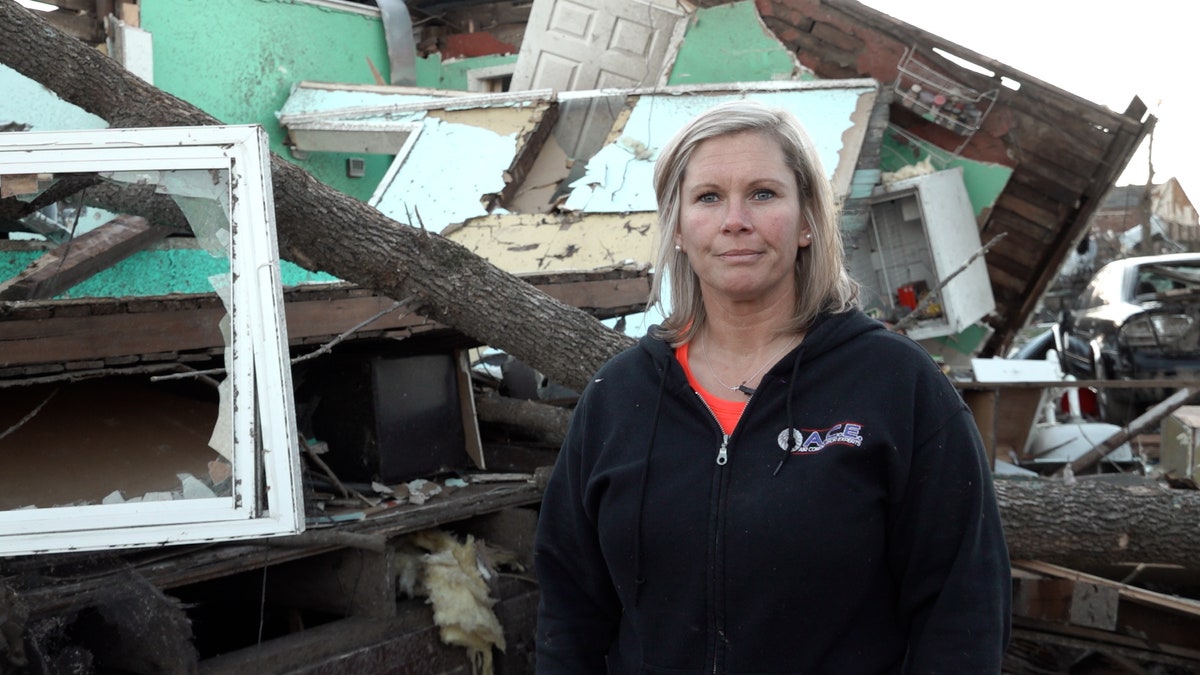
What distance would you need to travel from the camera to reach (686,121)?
26.1ft

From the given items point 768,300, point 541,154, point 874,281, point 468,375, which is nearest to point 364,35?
point 541,154

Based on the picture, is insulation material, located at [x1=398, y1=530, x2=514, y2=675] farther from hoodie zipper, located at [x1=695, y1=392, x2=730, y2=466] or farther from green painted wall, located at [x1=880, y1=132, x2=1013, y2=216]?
green painted wall, located at [x1=880, y1=132, x2=1013, y2=216]

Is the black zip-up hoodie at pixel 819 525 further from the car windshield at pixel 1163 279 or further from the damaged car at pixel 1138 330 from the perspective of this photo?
the car windshield at pixel 1163 279

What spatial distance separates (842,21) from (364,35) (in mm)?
5168

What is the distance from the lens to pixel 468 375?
4969 millimetres

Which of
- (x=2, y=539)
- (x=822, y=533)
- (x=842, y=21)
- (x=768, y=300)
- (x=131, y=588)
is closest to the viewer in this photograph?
(x=822, y=533)

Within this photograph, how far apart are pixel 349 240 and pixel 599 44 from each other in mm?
6814

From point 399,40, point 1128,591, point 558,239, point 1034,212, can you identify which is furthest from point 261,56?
point 1128,591

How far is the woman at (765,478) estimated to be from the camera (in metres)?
1.60

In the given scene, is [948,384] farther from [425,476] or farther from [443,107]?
[443,107]

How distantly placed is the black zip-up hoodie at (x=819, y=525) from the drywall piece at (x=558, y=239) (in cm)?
Answer: 559

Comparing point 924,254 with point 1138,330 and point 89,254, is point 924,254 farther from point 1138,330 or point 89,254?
point 89,254

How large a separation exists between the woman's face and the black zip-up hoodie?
0.13 meters

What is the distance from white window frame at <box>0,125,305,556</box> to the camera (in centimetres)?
276
